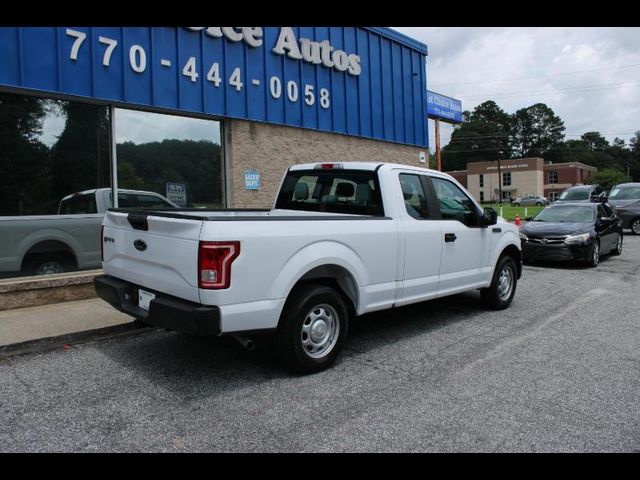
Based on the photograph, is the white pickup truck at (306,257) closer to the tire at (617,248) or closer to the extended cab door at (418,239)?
the extended cab door at (418,239)

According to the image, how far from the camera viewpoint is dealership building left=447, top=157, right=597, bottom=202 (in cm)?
9356

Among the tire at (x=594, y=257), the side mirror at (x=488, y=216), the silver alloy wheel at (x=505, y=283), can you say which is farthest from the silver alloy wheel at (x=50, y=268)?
the tire at (x=594, y=257)

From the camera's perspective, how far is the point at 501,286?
23.4 ft

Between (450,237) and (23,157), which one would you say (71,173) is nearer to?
(23,157)

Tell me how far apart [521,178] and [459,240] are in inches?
3801

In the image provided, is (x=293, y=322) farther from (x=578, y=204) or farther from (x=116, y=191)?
(x=578, y=204)

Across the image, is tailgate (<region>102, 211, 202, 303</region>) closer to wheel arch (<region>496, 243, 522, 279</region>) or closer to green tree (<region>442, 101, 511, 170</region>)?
wheel arch (<region>496, 243, 522, 279</region>)

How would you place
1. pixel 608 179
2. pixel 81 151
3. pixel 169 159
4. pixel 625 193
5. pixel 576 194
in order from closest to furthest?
pixel 81 151 → pixel 169 159 → pixel 576 194 → pixel 625 193 → pixel 608 179

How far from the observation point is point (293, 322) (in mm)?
4223

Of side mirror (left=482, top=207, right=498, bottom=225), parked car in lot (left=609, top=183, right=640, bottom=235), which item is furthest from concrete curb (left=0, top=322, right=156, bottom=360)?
parked car in lot (left=609, top=183, right=640, bottom=235)

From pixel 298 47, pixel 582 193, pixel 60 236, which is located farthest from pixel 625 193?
pixel 60 236

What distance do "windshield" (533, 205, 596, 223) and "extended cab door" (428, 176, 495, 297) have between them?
6.69m

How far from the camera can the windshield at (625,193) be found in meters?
19.8
